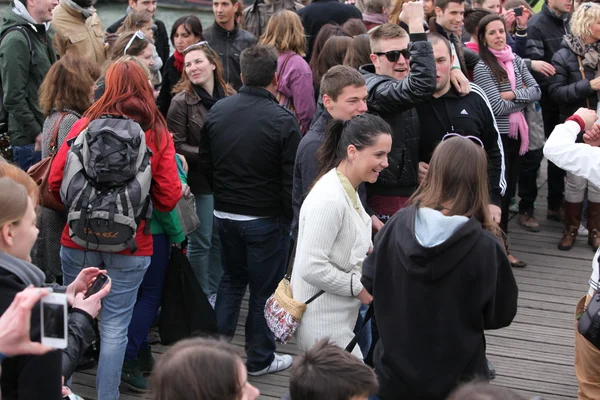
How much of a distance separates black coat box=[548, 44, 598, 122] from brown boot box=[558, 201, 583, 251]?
863 mm

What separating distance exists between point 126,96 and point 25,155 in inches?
78.6

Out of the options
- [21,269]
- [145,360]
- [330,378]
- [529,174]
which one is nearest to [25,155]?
[145,360]

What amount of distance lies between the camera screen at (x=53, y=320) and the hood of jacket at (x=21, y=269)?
320 mm

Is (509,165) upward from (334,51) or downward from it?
downward

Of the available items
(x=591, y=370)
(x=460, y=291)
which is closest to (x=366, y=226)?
(x=460, y=291)

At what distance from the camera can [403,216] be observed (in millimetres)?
3512

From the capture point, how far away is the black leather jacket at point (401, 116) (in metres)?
4.91

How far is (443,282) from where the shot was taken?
3.36 m

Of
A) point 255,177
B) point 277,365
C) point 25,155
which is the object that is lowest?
point 277,365

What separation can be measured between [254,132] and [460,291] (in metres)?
2.14

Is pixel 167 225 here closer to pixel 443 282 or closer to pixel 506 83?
pixel 443 282

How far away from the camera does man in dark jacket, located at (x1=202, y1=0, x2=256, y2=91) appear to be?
25.1 feet

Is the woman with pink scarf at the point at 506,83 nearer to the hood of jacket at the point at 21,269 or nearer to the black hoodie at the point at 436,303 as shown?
the black hoodie at the point at 436,303

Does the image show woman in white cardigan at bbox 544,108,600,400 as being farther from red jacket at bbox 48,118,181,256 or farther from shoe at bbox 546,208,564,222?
shoe at bbox 546,208,564,222
